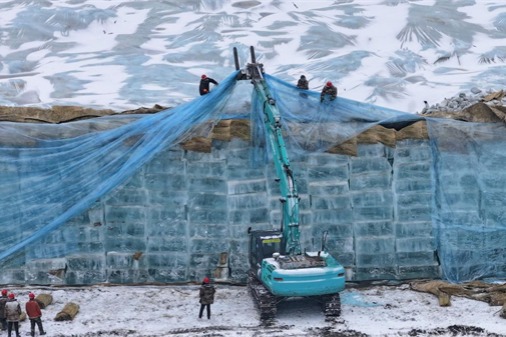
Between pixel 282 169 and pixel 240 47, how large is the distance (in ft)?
30.4

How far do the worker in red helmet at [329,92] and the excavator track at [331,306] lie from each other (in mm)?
4344

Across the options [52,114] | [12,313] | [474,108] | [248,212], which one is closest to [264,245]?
[248,212]

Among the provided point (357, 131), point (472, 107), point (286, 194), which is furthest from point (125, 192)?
point (472, 107)

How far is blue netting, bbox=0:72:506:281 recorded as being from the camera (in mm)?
14859

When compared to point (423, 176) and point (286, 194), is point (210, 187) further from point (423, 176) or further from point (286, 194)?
point (423, 176)

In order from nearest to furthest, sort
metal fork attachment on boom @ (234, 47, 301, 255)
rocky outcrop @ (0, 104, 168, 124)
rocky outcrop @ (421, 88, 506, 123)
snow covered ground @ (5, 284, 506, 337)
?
snow covered ground @ (5, 284, 506, 337) < metal fork attachment on boom @ (234, 47, 301, 255) < rocky outcrop @ (0, 104, 168, 124) < rocky outcrop @ (421, 88, 506, 123)

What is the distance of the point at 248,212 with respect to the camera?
15.5 m

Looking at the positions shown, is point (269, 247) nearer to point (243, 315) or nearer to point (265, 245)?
point (265, 245)

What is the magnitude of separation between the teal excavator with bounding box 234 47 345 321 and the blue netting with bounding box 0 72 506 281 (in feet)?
3.63

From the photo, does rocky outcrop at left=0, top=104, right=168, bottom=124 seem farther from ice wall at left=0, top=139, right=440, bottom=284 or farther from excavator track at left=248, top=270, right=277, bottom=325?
excavator track at left=248, top=270, right=277, bottom=325

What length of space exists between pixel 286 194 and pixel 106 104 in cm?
730

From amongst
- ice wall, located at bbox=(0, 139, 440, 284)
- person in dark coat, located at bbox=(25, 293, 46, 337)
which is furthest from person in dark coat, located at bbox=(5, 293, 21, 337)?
ice wall, located at bbox=(0, 139, 440, 284)

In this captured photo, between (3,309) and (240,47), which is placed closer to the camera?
(3,309)

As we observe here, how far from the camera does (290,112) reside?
15.3m
